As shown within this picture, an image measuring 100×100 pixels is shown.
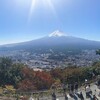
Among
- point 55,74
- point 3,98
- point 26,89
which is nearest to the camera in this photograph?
point 3,98

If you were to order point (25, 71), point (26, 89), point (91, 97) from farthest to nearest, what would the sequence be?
point (25, 71), point (26, 89), point (91, 97)

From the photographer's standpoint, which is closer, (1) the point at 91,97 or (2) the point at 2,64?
(1) the point at 91,97

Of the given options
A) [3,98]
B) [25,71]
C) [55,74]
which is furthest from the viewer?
[55,74]

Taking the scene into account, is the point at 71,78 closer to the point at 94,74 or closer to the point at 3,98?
the point at 94,74

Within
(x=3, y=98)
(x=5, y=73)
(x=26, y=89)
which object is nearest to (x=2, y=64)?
(x=5, y=73)

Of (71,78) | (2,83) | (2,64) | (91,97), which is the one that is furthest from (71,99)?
(2,64)

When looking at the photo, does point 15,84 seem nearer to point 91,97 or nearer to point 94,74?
point 94,74
